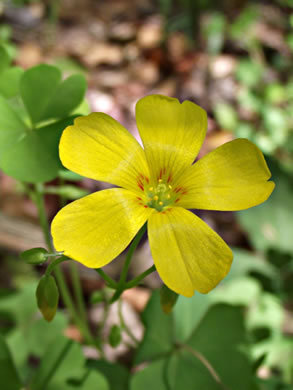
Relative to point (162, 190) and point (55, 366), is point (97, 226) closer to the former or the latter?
point (162, 190)

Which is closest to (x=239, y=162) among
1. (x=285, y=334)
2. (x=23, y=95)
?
(x=23, y=95)

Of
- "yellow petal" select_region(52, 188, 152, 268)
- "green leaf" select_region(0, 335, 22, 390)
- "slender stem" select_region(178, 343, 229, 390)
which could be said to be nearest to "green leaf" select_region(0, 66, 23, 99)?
"yellow petal" select_region(52, 188, 152, 268)

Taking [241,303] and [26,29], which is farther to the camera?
[26,29]

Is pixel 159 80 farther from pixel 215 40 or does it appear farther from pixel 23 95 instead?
pixel 23 95

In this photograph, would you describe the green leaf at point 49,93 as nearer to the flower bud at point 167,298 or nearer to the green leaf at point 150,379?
the flower bud at point 167,298

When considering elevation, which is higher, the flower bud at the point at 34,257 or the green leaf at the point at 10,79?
the green leaf at the point at 10,79

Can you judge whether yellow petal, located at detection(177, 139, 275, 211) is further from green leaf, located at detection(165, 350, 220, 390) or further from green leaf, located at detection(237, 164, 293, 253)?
green leaf, located at detection(237, 164, 293, 253)

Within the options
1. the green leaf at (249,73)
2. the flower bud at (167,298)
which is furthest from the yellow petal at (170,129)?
the green leaf at (249,73)
